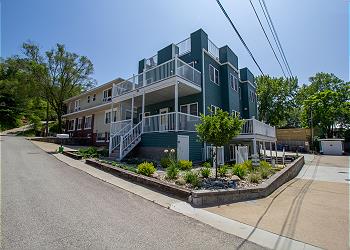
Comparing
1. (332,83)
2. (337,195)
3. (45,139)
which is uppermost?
(332,83)

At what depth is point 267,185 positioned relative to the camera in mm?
8258

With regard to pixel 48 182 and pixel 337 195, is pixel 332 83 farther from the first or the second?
pixel 48 182

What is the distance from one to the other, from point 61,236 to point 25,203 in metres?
2.63

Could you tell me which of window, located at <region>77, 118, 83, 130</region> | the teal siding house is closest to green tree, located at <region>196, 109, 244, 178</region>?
the teal siding house

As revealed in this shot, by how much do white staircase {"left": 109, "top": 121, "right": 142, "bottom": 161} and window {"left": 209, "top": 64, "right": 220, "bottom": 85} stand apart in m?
7.36

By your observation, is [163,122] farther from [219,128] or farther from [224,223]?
[224,223]

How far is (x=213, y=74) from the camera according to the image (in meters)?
17.8

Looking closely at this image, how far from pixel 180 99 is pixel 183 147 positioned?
5.42 metres

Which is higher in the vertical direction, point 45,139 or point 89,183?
point 45,139

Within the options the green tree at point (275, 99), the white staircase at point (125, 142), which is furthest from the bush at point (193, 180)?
the green tree at point (275, 99)

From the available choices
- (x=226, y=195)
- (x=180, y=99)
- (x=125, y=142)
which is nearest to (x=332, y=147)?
(x=180, y=99)

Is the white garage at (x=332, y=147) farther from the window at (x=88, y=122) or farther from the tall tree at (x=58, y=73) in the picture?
the tall tree at (x=58, y=73)

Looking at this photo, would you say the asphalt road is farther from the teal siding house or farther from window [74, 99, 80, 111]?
window [74, 99, 80, 111]

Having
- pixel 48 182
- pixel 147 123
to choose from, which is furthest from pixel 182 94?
Result: pixel 48 182
